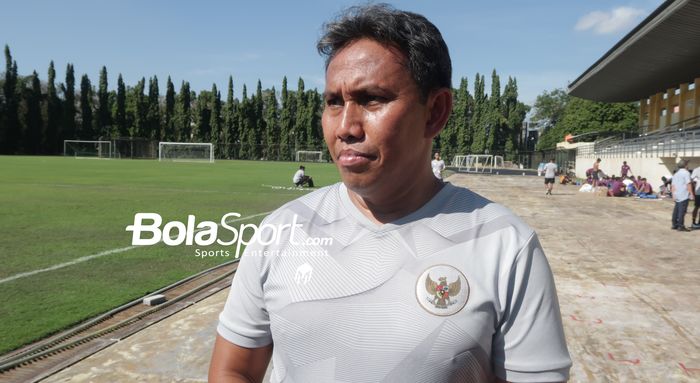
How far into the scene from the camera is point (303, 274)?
1.63 meters

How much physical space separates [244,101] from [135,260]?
7820 centimetres

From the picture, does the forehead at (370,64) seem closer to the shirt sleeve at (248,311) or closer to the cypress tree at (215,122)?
the shirt sleeve at (248,311)

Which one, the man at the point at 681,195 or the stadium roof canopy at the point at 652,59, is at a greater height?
the stadium roof canopy at the point at 652,59

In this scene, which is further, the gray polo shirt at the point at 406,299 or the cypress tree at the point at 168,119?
the cypress tree at the point at 168,119

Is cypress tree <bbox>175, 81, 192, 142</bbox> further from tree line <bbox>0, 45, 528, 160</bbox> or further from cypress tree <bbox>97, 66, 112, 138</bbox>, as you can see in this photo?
cypress tree <bbox>97, 66, 112, 138</bbox>

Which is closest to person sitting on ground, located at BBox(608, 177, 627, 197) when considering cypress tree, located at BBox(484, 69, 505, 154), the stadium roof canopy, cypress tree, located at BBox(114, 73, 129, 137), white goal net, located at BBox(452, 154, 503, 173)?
the stadium roof canopy

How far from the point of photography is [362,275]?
61.9 inches

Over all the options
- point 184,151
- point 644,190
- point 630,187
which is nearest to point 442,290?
point 630,187

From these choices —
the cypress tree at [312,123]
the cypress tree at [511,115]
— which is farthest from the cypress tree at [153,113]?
the cypress tree at [511,115]

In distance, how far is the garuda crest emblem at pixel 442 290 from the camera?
145cm

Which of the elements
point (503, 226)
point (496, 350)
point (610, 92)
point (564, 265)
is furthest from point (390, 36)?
point (610, 92)

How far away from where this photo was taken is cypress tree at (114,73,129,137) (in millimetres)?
79875

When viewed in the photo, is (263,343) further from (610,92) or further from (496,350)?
(610,92)

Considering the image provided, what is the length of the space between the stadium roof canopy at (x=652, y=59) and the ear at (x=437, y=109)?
1078 inches
